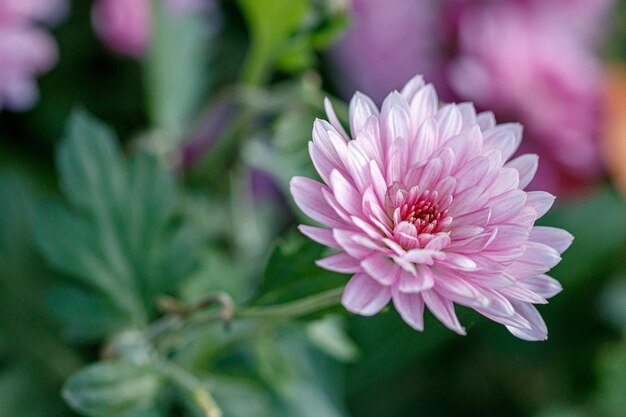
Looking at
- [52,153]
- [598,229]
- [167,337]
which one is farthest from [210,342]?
A: [598,229]

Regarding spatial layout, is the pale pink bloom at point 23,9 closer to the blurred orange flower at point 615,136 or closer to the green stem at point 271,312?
the green stem at point 271,312

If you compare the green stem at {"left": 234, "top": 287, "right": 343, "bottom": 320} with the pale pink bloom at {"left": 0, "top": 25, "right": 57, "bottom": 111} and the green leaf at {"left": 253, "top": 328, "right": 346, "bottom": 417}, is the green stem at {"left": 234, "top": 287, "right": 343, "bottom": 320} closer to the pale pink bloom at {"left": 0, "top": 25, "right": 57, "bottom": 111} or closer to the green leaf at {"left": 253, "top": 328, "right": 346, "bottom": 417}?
the green leaf at {"left": 253, "top": 328, "right": 346, "bottom": 417}

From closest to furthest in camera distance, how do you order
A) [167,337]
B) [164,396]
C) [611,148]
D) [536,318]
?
[536,318] < [167,337] < [164,396] < [611,148]

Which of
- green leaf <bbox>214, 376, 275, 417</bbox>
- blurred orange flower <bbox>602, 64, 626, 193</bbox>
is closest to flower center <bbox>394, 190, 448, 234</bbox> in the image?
green leaf <bbox>214, 376, 275, 417</bbox>

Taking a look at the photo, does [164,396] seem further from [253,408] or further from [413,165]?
[413,165]

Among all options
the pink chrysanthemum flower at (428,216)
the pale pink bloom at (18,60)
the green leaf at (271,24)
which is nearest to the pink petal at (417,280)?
the pink chrysanthemum flower at (428,216)

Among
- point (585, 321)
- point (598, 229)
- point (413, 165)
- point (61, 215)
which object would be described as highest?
point (413, 165)

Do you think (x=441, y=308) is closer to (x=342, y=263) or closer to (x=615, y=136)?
(x=342, y=263)
